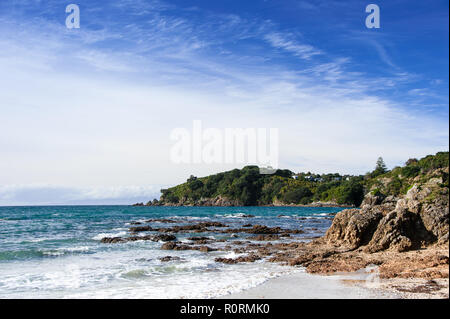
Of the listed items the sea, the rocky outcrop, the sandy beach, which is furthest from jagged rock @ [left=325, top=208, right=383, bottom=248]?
the sandy beach

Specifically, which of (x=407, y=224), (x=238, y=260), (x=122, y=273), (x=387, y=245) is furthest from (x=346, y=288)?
(x=122, y=273)

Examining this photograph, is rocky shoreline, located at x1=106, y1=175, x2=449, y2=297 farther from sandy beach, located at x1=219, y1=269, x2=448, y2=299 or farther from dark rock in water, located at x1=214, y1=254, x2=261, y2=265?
sandy beach, located at x1=219, y1=269, x2=448, y2=299

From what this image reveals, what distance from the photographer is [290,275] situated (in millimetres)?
12938

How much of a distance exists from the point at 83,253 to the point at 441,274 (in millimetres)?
18822

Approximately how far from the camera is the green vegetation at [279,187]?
442ft

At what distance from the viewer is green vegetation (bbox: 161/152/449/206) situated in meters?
135

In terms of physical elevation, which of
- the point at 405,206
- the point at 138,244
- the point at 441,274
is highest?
the point at 405,206

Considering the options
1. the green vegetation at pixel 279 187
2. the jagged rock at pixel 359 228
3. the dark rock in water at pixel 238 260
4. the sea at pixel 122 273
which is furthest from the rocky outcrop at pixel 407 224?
the green vegetation at pixel 279 187

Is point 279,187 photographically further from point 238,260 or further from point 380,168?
point 238,260

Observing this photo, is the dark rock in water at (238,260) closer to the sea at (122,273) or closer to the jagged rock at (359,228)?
the sea at (122,273)

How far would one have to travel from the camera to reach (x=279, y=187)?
17075 cm

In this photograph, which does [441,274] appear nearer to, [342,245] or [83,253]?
[342,245]

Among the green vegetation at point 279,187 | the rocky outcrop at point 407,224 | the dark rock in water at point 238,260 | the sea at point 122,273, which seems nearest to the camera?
the sea at point 122,273
